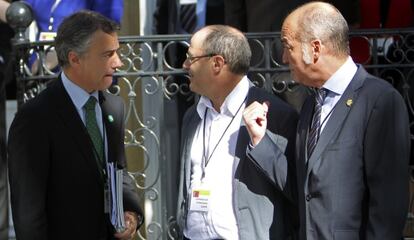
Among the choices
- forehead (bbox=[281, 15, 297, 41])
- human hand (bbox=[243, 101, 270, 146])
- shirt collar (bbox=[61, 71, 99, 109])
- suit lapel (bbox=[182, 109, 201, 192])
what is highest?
forehead (bbox=[281, 15, 297, 41])

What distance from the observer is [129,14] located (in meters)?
7.57

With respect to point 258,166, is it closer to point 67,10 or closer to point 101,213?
point 101,213

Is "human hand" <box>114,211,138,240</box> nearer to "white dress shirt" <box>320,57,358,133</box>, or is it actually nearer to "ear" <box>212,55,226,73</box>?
"ear" <box>212,55,226,73</box>

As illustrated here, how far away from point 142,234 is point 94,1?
1777mm

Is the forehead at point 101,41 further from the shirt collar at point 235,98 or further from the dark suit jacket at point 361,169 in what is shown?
the dark suit jacket at point 361,169

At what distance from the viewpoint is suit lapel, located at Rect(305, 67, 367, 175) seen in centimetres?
414

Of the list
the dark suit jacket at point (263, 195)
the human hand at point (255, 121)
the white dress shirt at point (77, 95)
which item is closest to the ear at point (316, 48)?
the human hand at point (255, 121)

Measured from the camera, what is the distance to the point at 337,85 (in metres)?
4.22

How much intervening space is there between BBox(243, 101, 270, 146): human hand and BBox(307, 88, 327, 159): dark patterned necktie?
0.25 meters

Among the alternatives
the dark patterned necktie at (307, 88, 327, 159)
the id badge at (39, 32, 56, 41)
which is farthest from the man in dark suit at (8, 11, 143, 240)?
the id badge at (39, 32, 56, 41)

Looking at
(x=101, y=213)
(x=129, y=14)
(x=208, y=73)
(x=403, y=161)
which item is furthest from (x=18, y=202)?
(x=129, y=14)

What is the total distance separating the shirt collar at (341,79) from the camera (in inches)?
166

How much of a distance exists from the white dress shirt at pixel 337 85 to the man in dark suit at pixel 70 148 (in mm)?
1156

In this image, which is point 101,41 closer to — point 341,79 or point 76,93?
point 76,93
